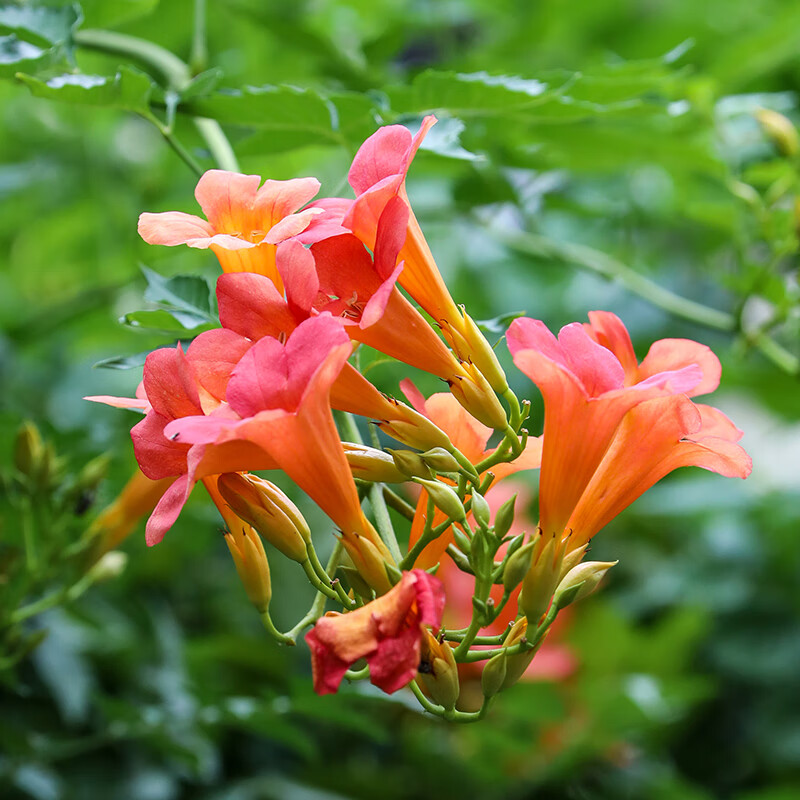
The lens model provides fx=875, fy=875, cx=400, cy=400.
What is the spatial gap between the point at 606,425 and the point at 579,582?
0.51 ft

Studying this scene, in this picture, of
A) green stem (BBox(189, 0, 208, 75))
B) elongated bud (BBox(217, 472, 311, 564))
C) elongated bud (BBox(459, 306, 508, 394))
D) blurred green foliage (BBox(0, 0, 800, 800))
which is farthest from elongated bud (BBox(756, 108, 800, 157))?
elongated bud (BBox(217, 472, 311, 564))

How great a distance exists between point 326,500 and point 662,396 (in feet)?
1.01

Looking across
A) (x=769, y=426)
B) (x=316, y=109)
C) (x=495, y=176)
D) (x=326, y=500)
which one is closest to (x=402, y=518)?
(x=326, y=500)

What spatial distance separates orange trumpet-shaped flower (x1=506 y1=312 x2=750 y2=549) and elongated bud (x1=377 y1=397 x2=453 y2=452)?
100mm

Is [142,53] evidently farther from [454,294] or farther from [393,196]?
[454,294]

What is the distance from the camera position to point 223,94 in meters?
1.16

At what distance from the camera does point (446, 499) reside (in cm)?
78

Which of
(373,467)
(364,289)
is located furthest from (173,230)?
(373,467)

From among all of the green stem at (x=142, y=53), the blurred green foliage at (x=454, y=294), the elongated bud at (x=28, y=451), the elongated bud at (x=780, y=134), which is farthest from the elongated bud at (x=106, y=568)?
the elongated bud at (x=780, y=134)

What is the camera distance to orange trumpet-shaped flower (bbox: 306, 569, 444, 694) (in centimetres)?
64

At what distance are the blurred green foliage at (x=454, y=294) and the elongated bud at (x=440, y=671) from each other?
474 mm

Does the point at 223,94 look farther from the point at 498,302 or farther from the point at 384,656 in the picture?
the point at 498,302

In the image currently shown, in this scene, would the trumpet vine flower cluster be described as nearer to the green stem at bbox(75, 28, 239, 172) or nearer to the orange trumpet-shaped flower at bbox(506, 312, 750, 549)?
the orange trumpet-shaped flower at bbox(506, 312, 750, 549)

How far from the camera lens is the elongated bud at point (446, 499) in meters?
0.78
